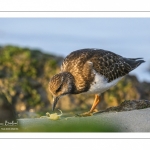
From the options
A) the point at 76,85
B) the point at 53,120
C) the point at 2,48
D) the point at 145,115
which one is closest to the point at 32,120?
the point at 53,120

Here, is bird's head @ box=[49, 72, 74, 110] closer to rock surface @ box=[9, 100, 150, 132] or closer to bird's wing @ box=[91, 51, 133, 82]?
rock surface @ box=[9, 100, 150, 132]

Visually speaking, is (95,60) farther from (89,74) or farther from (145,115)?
(145,115)

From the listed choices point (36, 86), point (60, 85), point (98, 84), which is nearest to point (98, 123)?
point (98, 84)

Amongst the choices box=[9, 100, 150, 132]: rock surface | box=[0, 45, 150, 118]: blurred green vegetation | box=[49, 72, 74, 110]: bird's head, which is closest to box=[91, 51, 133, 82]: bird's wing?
box=[49, 72, 74, 110]: bird's head

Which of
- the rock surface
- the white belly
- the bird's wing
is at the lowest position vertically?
the rock surface

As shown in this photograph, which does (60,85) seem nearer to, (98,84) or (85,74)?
(85,74)

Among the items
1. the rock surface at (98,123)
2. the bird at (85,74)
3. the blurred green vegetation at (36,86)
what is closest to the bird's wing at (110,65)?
the bird at (85,74)
